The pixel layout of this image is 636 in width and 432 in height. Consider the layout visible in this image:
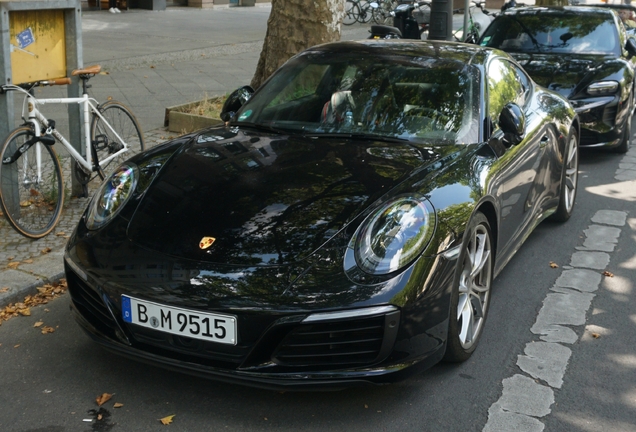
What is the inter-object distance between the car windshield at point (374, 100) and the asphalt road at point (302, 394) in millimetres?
1141

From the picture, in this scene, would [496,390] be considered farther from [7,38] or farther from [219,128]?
[7,38]

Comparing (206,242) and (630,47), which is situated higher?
(630,47)

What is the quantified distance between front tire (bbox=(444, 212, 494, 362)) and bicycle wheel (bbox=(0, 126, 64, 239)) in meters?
2.99

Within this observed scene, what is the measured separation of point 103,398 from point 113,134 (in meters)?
3.36

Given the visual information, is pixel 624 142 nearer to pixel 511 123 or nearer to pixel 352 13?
pixel 511 123

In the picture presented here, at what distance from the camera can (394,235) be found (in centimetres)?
344

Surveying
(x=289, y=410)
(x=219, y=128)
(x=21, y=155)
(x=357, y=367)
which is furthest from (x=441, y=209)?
(x=21, y=155)

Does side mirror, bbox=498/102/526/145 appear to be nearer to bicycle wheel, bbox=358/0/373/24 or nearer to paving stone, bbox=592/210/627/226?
paving stone, bbox=592/210/627/226

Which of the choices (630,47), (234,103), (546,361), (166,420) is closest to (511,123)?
(546,361)

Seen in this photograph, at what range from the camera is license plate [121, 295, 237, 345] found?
323 centimetres

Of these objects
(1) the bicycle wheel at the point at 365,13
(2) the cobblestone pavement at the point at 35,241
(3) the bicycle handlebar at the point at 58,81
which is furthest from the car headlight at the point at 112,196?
(1) the bicycle wheel at the point at 365,13


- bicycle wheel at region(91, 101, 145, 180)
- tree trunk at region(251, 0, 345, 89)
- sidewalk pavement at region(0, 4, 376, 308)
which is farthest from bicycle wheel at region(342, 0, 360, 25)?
bicycle wheel at region(91, 101, 145, 180)

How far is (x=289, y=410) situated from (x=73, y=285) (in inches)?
45.3

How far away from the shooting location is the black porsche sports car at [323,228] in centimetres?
324
